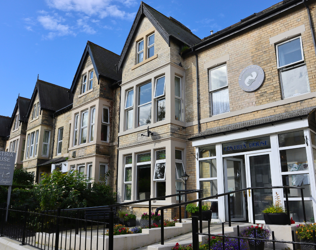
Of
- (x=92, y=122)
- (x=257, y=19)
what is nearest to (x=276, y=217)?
(x=257, y=19)

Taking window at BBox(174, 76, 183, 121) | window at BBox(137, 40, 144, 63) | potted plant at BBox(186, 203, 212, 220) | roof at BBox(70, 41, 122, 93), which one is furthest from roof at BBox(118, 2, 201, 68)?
potted plant at BBox(186, 203, 212, 220)

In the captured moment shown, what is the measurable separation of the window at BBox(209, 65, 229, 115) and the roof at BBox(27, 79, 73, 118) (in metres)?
14.6

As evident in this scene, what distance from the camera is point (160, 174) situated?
1102 cm

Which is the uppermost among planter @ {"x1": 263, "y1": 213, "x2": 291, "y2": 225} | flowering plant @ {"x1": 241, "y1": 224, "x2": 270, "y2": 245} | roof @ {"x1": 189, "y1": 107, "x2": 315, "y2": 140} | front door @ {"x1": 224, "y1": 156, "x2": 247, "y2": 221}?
roof @ {"x1": 189, "y1": 107, "x2": 315, "y2": 140}

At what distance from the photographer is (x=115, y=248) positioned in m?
6.53

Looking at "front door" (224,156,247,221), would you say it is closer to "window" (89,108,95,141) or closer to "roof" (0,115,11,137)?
"window" (89,108,95,141)

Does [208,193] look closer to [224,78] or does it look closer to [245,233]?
[245,233]

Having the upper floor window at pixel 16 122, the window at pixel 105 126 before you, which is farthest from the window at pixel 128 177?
the upper floor window at pixel 16 122

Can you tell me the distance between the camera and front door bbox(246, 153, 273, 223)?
316 inches

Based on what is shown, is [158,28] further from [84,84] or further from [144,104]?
[84,84]

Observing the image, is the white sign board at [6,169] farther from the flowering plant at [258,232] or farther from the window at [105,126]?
the flowering plant at [258,232]

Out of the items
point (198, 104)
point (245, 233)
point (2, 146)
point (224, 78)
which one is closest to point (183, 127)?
point (198, 104)

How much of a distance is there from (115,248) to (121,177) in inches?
246

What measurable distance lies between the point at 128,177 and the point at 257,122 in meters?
6.61
